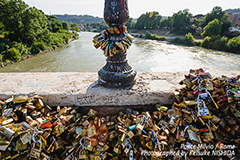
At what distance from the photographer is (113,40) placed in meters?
2.20

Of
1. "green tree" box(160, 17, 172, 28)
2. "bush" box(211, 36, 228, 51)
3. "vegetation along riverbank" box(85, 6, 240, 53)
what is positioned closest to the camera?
"bush" box(211, 36, 228, 51)

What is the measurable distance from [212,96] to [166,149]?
1.04 m

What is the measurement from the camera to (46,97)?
2260 mm

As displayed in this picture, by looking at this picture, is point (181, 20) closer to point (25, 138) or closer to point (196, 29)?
point (196, 29)

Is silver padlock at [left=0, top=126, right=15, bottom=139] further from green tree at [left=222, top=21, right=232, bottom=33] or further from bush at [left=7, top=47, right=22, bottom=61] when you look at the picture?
green tree at [left=222, top=21, right=232, bottom=33]

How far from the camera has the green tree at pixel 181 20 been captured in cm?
4084

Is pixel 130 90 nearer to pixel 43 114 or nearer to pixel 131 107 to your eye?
pixel 131 107

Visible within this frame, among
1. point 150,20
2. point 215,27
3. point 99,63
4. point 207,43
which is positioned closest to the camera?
point 99,63

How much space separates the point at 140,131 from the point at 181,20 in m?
48.5

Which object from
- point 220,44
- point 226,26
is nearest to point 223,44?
point 220,44

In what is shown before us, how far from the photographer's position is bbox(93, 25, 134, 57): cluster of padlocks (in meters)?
2.14

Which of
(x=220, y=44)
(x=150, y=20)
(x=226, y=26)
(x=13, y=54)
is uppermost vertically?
(x=150, y=20)

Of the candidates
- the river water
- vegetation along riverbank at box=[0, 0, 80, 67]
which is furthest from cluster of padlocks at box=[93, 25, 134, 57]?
vegetation along riverbank at box=[0, 0, 80, 67]

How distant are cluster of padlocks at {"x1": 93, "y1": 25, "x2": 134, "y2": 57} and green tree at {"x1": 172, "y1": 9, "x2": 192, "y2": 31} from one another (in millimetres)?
47188
